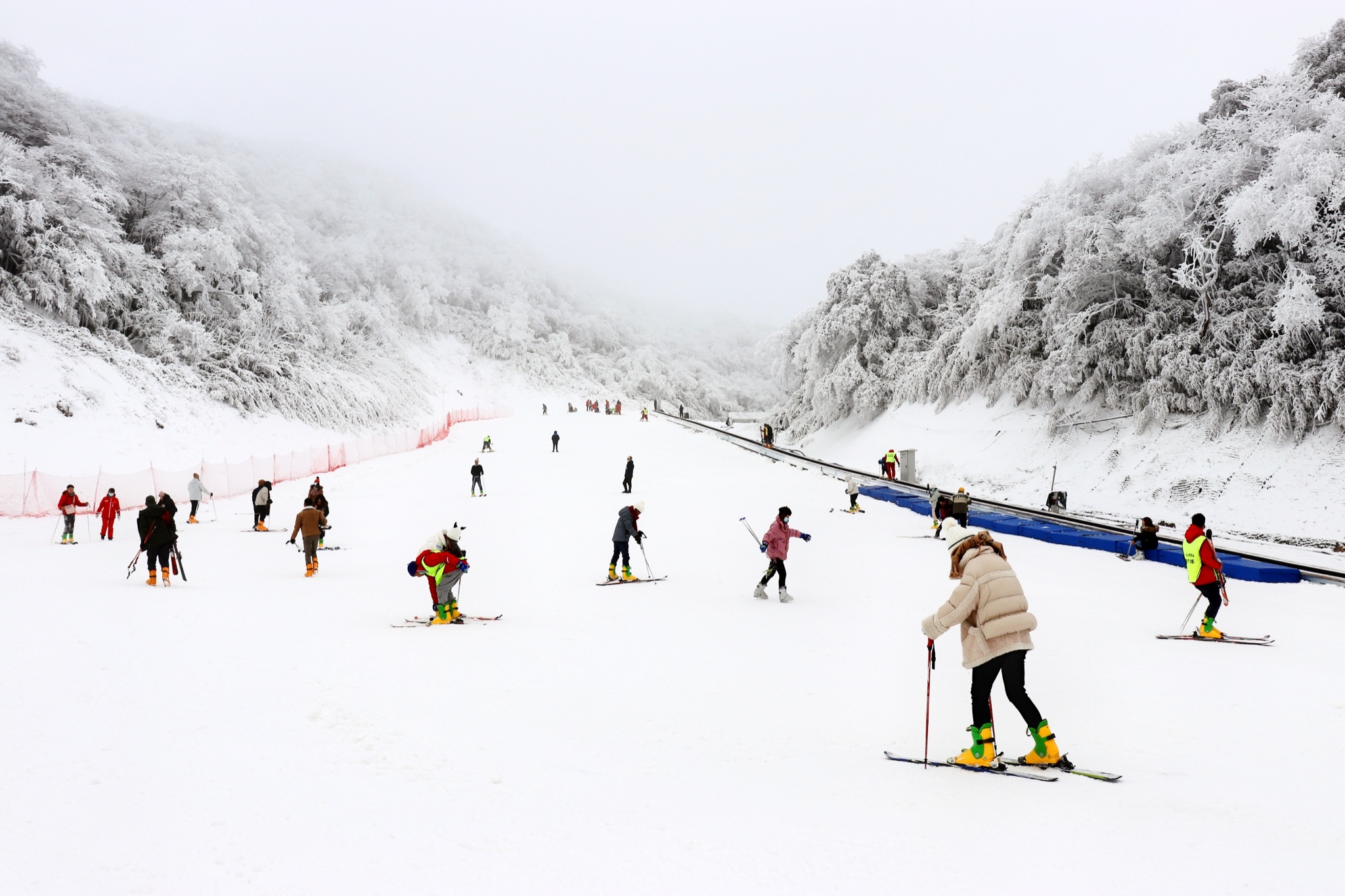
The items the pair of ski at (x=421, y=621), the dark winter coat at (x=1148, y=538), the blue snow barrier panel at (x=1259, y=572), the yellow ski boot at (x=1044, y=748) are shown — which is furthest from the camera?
the dark winter coat at (x=1148, y=538)

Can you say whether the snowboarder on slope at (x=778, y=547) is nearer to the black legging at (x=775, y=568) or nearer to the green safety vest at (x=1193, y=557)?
the black legging at (x=775, y=568)

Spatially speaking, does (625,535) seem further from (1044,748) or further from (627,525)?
(1044,748)

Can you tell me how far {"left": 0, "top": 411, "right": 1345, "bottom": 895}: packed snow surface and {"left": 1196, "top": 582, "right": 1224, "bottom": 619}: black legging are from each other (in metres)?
0.55

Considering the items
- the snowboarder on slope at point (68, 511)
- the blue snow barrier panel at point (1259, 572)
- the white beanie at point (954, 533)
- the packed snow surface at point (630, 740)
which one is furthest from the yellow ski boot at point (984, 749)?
the snowboarder on slope at point (68, 511)

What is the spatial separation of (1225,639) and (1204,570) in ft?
3.10

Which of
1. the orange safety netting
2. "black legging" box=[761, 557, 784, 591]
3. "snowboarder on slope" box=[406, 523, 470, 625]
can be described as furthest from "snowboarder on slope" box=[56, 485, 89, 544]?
"black legging" box=[761, 557, 784, 591]

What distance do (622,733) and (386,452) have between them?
3794 cm

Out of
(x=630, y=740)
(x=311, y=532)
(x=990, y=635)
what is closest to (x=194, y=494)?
(x=311, y=532)

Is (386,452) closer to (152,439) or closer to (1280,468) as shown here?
(152,439)

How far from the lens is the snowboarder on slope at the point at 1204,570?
31.8ft

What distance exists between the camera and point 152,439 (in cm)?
3256

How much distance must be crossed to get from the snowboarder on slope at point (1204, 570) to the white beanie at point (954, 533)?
5.77 meters

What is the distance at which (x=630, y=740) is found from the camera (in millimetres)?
6457

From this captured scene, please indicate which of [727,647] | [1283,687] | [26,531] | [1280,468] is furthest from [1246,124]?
[26,531]
